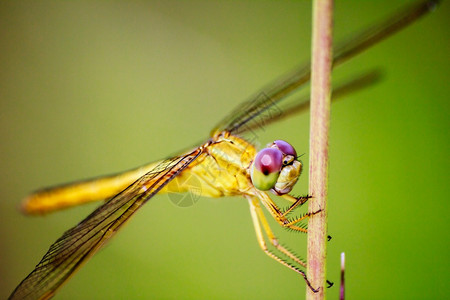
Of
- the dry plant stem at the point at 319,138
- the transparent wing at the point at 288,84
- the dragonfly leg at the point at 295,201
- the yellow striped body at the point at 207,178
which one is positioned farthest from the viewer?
the yellow striped body at the point at 207,178

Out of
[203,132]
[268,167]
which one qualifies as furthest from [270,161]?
[203,132]

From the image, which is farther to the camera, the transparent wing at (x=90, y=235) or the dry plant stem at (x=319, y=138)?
the transparent wing at (x=90, y=235)


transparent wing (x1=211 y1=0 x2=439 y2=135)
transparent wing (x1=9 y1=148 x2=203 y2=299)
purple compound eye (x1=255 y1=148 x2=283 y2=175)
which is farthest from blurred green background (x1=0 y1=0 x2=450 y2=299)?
transparent wing (x1=9 y1=148 x2=203 y2=299)

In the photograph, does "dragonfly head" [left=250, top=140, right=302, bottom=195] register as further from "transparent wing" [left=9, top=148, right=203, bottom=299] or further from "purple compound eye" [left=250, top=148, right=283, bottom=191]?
"transparent wing" [left=9, top=148, right=203, bottom=299]

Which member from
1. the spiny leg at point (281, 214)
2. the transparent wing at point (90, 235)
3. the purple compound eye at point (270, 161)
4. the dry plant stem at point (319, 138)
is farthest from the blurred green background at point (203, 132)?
the dry plant stem at point (319, 138)

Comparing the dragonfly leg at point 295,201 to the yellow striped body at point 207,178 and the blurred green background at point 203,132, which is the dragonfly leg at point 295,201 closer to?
the yellow striped body at point 207,178

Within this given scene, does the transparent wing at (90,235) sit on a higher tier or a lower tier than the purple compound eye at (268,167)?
lower

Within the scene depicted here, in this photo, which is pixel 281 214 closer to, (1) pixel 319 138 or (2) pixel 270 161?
(2) pixel 270 161

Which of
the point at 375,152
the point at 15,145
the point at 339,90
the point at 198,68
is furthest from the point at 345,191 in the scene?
the point at 15,145
